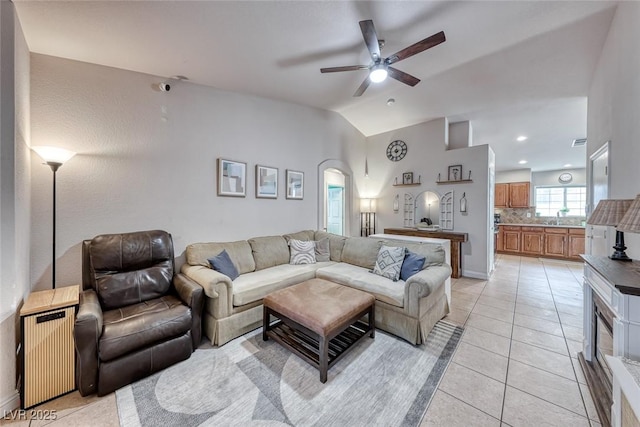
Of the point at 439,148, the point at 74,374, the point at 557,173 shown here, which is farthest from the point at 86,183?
the point at 557,173

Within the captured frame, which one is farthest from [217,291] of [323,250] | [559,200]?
[559,200]

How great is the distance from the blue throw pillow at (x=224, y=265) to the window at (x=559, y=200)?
8837 millimetres

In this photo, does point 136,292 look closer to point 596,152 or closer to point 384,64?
point 384,64

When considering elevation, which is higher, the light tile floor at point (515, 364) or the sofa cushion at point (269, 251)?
the sofa cushion at point (269, 251)

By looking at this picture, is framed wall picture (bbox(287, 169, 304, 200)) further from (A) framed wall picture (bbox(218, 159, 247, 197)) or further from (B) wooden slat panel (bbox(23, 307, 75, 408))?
(B) wooden slat panel (bbox(23, 307, 75, 408))

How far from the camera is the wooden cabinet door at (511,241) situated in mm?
6676

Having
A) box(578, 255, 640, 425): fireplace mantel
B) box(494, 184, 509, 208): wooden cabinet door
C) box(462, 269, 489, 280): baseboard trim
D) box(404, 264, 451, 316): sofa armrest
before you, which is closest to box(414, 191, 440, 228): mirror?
box(462, 269, 489, 280): baseboard trim

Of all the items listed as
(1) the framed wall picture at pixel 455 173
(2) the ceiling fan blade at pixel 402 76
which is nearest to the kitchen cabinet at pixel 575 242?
(1) the framed wall picture at pixel 455 173

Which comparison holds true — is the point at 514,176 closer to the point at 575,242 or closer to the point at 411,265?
the point at 575,242

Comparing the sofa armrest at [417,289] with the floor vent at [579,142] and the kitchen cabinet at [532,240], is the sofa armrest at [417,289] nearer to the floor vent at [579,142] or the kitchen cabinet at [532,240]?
the floor vent at [579,142]

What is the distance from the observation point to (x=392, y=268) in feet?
9.20

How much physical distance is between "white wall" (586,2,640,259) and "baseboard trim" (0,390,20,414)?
453cm

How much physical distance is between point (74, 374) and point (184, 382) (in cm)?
78

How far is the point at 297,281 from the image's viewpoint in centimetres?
301
